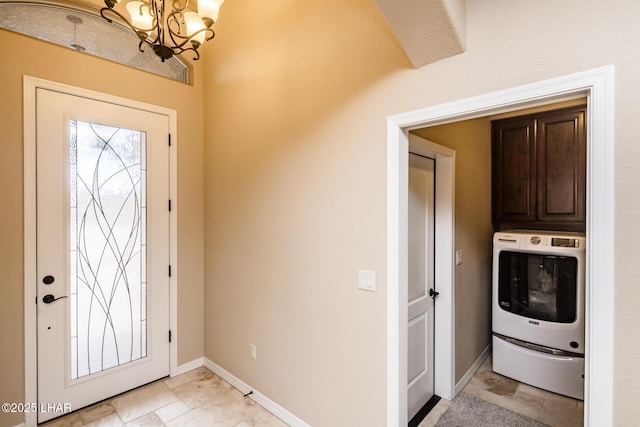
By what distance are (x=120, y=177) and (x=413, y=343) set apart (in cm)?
278

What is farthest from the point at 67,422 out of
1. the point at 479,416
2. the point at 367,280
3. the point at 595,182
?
the point at 595,182

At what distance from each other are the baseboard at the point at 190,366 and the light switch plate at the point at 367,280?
223 centimetres

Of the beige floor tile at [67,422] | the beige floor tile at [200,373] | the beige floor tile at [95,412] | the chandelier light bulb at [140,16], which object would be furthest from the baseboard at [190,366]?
the chandelier light bulb at [140,16]

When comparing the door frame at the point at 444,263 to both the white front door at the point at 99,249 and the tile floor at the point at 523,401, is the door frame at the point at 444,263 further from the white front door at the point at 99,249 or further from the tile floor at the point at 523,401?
the white front door at the point at 99,249

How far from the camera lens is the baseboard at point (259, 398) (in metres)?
2.27

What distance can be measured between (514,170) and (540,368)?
189 centimetres

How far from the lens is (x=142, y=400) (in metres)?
2.57

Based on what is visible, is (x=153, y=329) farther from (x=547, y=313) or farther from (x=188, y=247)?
(x=547, y=313)

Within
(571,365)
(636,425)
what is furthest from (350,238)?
(571,365)

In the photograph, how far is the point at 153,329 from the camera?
112 inches

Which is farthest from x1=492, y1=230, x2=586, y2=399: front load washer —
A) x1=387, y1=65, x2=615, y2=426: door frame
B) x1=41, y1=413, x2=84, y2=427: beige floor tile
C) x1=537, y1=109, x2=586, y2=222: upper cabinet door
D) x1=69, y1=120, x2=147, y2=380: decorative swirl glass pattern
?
x1=41, y1=413, x2=84, y2=427: beige floor tile

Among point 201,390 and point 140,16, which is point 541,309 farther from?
point 140,16

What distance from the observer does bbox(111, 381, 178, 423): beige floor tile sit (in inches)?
95.0

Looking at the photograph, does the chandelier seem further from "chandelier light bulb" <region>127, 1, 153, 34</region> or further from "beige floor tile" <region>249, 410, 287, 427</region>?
"beige floor tile" <region>249, 410, 287, 427</region>
